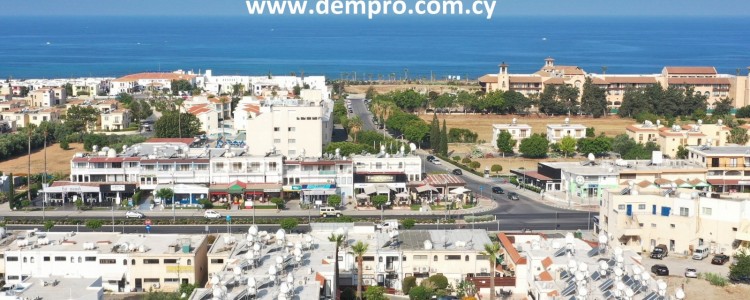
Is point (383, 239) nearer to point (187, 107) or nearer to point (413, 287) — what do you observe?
point (413, 287)

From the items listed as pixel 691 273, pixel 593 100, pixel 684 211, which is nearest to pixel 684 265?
pixel 691 273

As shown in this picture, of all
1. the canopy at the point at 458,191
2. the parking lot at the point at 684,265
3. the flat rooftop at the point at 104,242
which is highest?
the canopy at the point at 458,191

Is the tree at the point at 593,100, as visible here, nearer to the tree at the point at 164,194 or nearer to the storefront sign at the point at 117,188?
the tree at the point at 164,194

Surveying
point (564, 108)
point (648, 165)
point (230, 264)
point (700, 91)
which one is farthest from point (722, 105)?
point (230, 264)

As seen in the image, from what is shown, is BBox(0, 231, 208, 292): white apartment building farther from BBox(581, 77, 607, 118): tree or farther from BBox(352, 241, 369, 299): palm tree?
BBox(581, 77, 607, 118): tree

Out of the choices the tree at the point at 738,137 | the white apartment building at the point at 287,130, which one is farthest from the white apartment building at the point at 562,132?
the white apartment building at the point at 287,130
